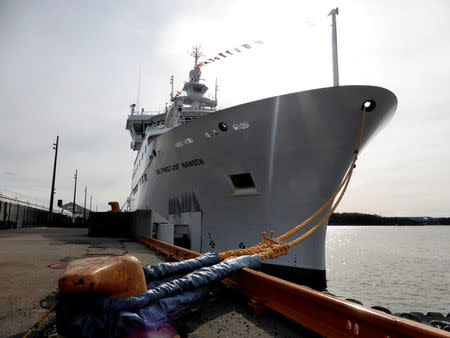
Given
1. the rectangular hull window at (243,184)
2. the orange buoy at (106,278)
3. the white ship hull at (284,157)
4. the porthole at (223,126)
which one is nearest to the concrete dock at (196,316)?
the orange buoy at (106,278)

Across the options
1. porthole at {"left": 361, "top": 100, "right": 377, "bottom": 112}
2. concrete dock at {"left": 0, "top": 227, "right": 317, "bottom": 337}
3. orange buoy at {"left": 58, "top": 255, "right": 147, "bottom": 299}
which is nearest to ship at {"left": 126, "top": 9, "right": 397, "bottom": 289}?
porthole at {"left": 361, "top": 100, "right": 377, "bottom": 112}

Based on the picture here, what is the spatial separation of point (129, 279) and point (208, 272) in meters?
1.20

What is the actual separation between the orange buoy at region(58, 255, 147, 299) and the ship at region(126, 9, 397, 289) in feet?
23.4

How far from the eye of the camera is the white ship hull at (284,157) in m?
8.94

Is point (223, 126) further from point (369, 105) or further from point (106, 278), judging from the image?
point (106, 278)

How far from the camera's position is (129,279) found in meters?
2.91

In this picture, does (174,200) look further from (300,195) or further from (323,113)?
(323,113)

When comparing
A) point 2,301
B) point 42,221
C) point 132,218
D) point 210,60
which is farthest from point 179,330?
point 42,221

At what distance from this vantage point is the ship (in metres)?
8.96

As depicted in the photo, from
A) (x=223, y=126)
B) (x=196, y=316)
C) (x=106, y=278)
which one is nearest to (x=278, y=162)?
(x=223, y=126)

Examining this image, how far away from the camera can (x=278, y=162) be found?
31.4ft

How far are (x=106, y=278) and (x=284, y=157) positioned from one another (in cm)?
757

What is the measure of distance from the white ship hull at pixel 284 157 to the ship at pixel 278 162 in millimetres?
31

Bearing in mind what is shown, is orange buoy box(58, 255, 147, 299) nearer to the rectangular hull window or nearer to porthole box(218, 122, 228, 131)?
the rectangular hull window
